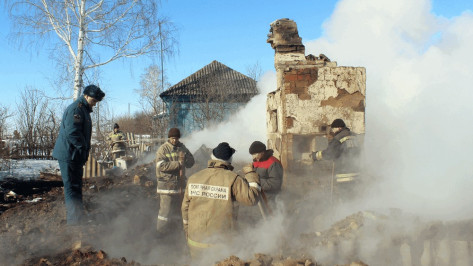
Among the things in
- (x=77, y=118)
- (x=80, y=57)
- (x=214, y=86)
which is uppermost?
(x=214, y=86)

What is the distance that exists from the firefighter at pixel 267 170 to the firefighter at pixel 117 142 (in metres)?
8.89

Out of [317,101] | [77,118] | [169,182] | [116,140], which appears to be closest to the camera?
[77,118]

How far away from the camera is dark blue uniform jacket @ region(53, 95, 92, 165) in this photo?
4.41 m

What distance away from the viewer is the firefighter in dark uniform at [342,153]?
17.3 ft

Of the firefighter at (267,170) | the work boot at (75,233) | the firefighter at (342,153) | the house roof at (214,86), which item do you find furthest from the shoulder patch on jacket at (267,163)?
the house roof at (214,86)

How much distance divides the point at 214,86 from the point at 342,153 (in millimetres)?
17764

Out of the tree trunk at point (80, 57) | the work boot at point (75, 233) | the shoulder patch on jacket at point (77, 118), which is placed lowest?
the work boot at point (75, 233)

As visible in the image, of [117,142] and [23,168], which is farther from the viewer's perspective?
[117,142]

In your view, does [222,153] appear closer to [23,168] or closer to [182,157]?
[182,157]

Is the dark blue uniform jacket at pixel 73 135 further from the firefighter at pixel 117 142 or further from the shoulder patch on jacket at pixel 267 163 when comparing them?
the firefighter at pixel 117 142

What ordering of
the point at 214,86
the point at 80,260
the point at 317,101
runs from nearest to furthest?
the point at 80,260 → the point at 317,101 → the point at 214,86

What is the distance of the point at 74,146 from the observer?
4441mm

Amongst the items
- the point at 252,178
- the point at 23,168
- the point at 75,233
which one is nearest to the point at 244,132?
the point at 75,233

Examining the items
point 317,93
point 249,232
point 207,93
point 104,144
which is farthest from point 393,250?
point 207,93
